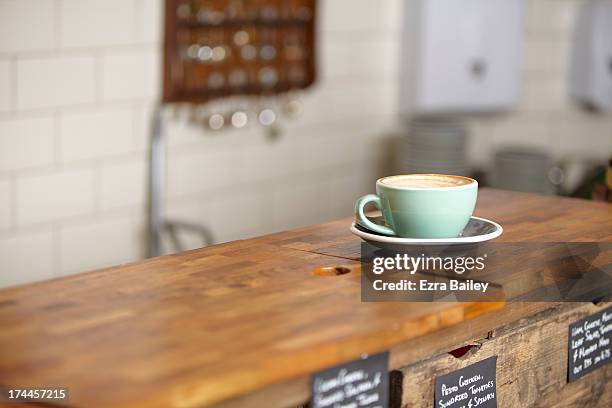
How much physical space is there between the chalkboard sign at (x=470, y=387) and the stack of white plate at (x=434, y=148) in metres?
2.19

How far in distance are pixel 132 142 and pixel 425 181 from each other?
1.70 m

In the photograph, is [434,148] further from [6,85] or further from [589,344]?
[589,344]

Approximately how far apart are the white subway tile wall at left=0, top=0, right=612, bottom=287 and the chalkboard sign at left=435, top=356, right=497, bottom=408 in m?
1.69

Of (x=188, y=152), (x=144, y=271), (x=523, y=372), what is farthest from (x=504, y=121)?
(x=144, y=271)

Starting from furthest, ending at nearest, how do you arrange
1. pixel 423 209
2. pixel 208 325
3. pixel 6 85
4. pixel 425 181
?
pixel 6 85, pixel 425 181, pixel 423 209, pixel 208 325

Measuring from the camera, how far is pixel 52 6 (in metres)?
2.82

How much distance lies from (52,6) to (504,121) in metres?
2.27

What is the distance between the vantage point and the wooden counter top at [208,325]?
1024 millimetres

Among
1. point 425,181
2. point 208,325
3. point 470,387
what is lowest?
point 470,387

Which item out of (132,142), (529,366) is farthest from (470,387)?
(132,142)

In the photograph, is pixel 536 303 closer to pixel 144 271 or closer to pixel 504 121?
pixel 144 271

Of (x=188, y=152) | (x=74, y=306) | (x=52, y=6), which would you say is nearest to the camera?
(x=74, y=306)

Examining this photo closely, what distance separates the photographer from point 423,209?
147cm

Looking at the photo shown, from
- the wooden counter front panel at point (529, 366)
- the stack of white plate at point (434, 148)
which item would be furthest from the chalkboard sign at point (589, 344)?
the stack of white plate at point (434, 148)
